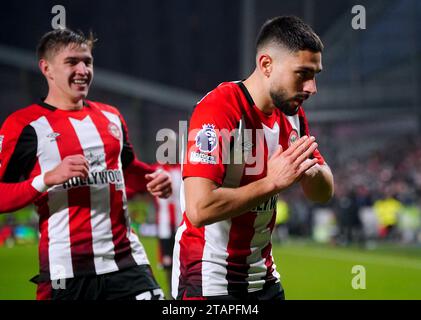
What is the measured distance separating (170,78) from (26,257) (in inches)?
591

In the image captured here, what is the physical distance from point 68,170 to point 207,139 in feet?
3.40

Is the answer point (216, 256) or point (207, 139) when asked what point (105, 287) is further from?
point (207, 139)

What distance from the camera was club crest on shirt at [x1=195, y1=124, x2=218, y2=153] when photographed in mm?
2906

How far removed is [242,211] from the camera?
9.46 feet

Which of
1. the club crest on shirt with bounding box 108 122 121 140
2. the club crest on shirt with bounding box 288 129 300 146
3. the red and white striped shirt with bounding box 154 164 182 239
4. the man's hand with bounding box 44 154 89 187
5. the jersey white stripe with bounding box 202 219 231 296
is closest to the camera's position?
the jersey white stripe with bounding box 202 219 231 296

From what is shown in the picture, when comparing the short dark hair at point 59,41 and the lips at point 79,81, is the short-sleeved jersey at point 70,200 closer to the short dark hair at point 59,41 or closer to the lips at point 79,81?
the lips at point 79,81

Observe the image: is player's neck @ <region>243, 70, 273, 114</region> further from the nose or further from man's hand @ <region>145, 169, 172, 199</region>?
man's hand @ <region>145, 169, 172, 199</region>

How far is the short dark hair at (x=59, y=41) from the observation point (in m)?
4.15

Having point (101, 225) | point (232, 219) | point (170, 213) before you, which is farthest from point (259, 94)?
point (170, 213)

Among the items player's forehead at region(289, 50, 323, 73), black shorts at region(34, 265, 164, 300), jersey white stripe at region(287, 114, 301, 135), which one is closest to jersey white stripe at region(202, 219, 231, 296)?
jersey white stripe at region(287, 114, 301, 135)

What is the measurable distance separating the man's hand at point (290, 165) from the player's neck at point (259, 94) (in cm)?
33

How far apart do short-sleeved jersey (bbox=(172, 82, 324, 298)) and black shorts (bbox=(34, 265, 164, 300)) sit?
29.2 inches

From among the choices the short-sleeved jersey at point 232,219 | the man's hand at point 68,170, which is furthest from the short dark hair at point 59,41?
the short-sleeved jersey at point 232,219

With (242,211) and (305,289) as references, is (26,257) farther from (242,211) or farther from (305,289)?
(242,211)
